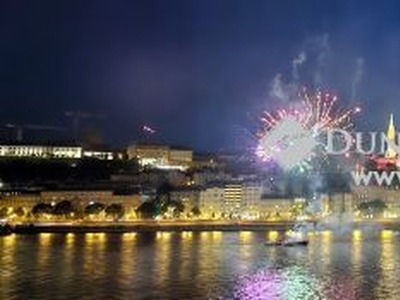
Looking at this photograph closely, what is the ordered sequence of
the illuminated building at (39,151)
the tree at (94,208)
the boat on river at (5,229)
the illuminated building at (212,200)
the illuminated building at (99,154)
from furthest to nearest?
the illuminated building at (99,154)
the illuminated building at (39,151)
the illuminated building at (212,200)
the tree at (94,208)
the boat on river at (5,229)

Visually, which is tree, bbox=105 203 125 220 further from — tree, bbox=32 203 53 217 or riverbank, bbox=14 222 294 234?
riverbank, bbox=14 222 294 234

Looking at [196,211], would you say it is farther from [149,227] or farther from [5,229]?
[5,229]

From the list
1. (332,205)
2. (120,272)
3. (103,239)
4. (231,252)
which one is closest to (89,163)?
(332,205)

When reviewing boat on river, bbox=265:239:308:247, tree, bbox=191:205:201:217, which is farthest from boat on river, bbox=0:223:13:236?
tree, bbox=191:205:201:217

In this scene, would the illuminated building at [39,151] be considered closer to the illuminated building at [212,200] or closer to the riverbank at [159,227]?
the illuminated building at [212,200]

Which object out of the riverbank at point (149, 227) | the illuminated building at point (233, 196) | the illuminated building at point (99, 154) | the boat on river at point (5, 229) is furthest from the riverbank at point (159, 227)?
the illuminated building at point (99, 154)

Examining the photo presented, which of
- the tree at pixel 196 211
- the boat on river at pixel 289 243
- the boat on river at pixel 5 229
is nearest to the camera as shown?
the boat on river at pixel 289 243
